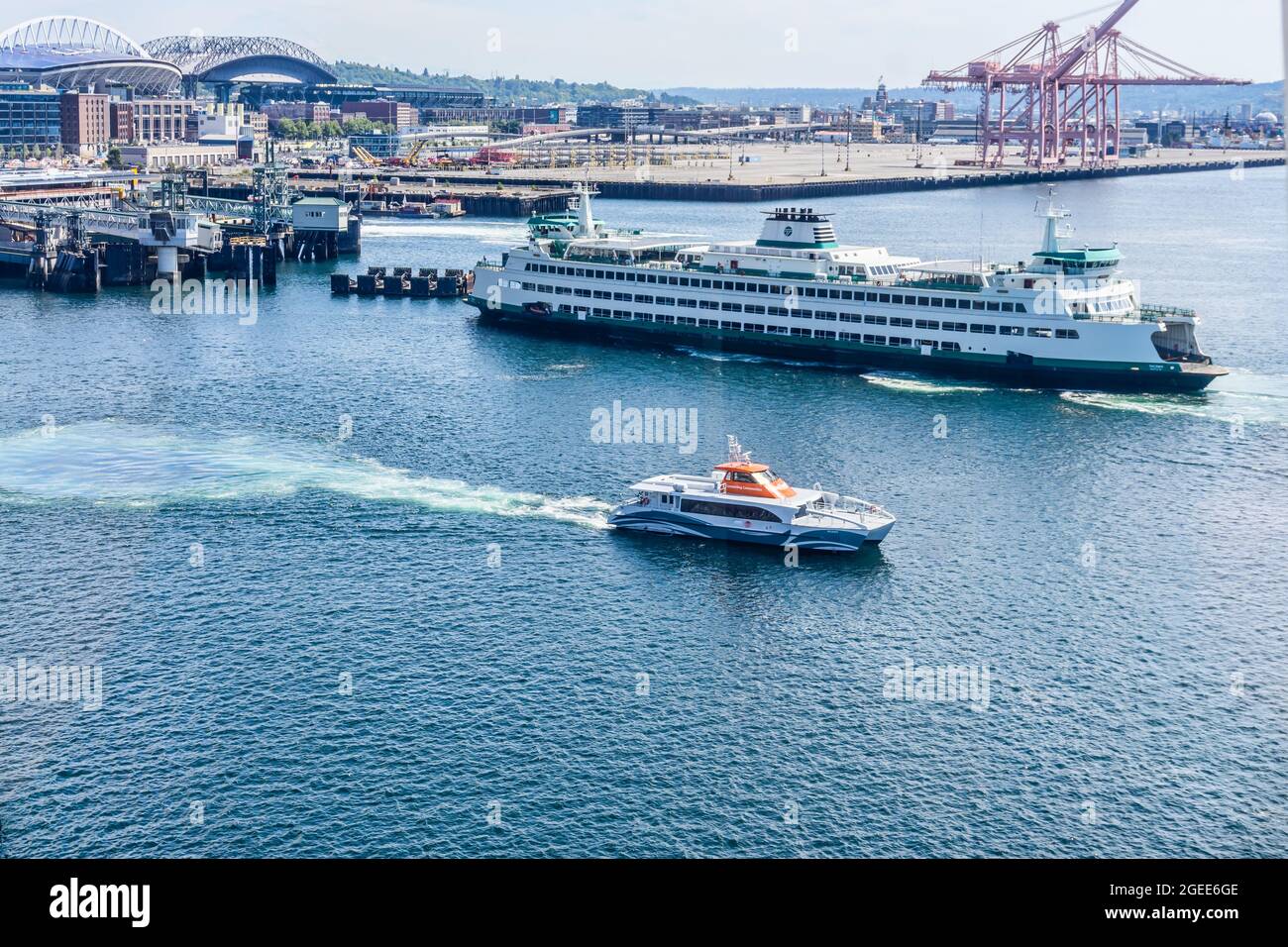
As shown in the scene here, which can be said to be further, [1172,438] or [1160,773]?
[1172,438]

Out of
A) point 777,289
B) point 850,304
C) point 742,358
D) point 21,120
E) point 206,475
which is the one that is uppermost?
point 21,120

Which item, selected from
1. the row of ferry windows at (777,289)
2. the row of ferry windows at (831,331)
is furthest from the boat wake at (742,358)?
the row of ferry windows at (777,289)

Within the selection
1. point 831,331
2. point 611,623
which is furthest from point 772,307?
point 611,623

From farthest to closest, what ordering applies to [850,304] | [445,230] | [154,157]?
[154,157] → [445,230] → [850,304]

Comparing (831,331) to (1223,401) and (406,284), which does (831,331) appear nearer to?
(1223,401)

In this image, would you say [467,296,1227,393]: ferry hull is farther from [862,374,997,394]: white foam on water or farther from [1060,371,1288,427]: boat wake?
[862,374,997,394]: white foam on water

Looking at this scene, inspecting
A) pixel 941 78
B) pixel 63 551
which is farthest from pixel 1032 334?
pixel 941 78

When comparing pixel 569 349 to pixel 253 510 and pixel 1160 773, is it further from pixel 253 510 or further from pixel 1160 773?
pixel 1160 773
